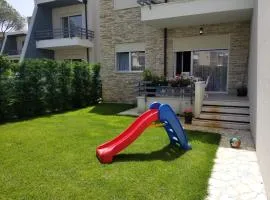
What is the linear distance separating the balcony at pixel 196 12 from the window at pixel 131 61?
2.81 metres

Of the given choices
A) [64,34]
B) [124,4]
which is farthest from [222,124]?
[64,34]

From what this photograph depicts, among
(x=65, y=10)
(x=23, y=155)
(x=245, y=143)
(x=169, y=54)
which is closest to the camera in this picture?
(x=23, y=155)

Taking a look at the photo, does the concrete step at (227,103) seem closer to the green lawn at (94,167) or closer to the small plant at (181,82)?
the small plant at (181,82)

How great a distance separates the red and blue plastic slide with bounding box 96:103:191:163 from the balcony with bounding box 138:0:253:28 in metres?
5.64

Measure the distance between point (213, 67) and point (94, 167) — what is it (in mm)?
9172

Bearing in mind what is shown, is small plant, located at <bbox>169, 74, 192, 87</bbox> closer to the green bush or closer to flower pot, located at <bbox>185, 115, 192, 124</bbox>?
flower pot, located at <bbox>185, 115, 192, 124</bbox>

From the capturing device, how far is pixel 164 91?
1109 centimetres

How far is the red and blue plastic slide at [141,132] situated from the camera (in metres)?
5.57

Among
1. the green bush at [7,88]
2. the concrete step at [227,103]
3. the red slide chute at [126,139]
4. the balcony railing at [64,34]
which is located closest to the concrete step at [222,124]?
the concrete step at [227,103]

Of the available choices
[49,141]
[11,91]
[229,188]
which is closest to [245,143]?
[229,188]

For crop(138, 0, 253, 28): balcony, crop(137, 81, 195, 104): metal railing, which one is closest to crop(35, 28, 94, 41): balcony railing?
crop(138, 0, 253, 28): balcony

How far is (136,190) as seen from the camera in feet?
13.9

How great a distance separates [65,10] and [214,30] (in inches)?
432

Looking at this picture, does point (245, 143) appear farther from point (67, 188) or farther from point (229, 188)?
point (67, 188)
